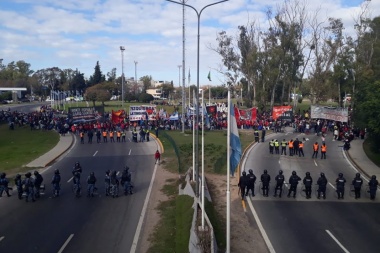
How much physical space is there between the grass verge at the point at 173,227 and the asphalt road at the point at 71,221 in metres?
0.88

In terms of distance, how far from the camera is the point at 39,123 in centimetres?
4947

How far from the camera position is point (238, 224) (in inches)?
613

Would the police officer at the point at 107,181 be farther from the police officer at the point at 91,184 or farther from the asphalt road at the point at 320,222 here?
the asphalt road at the point at 320,222

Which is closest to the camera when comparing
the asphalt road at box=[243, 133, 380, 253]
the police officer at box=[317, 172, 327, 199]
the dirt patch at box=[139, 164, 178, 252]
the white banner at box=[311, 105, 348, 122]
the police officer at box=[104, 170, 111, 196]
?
the asphalt road at box=[243, 133, 380, 253]

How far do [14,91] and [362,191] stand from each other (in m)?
113

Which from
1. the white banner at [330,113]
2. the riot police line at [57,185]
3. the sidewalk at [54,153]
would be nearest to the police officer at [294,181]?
the riot police line at [57,185]

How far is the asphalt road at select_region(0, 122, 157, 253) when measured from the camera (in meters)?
13.7

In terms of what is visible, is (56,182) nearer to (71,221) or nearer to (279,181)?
(71,221)

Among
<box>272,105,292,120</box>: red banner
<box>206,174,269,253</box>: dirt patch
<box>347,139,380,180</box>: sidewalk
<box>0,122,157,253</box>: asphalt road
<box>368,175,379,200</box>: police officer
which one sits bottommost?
<box>0,122,157,253</box>: asphalt road

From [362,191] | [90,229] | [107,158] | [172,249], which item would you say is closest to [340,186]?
[362,191]

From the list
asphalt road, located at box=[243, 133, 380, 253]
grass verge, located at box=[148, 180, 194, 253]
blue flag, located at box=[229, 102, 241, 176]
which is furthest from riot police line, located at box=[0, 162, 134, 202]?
blue flag, located at box=[229, 102, 241, 176]

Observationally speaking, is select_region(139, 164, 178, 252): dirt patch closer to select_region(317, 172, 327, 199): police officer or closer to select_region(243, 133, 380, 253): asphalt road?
select_region(243, 133, 380, 253): asphalt road

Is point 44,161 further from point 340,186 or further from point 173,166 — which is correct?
point 340,186

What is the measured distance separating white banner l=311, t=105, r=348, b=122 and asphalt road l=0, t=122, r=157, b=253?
2650 centimetres
